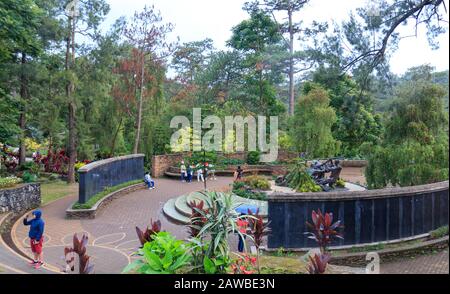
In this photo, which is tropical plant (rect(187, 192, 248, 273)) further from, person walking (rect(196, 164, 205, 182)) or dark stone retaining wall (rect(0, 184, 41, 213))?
person walking (rect(196, 164, 205, 182))

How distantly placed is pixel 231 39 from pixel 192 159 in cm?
1078

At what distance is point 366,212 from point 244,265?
395cm

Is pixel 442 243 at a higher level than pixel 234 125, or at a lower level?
lower

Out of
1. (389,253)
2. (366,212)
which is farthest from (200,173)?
(389,253)

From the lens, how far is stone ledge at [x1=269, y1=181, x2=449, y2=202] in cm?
825

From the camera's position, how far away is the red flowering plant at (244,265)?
517 cm

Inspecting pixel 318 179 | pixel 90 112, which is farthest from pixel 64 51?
pixel 318 179

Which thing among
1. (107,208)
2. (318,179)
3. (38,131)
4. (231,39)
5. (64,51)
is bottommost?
(107,208)

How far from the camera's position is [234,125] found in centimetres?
2531

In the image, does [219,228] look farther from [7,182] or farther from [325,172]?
[325,172]

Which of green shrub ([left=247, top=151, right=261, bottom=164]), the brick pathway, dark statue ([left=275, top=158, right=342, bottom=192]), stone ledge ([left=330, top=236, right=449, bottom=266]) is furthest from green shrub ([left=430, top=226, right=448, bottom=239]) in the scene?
green shrub ([left=247, top=151, right=261, bottom=164])
